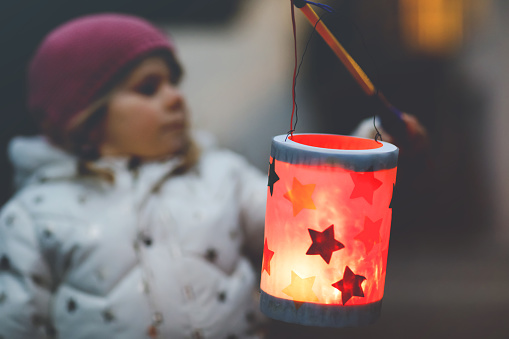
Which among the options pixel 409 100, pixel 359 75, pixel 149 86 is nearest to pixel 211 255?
pixel 149 86

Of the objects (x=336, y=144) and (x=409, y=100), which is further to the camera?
(x=409, y=100)

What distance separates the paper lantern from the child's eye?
0.99 m

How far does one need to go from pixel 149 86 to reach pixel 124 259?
58cm

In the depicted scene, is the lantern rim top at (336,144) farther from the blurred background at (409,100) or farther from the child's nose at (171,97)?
the blurred background at (409,100)

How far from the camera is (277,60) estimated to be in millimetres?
5199

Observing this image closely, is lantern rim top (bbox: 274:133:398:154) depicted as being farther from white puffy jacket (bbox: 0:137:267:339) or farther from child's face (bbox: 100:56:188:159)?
child's face (bbox: 100:56:188:159)

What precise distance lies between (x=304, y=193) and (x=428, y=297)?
3.68m

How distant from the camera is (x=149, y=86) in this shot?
6.45 ft

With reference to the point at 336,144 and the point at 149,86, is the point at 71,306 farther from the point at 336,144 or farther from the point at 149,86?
the point at 336,144

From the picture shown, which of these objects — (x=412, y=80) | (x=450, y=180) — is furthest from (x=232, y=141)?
(x=450, y=180)

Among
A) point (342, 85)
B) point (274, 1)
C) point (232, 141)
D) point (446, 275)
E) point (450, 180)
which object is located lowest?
point (446, 275)

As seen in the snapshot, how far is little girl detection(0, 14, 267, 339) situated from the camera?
1.74 metres

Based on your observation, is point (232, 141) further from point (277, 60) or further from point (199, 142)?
point (199, 142)

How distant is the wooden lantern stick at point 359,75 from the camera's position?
1.07 metres
